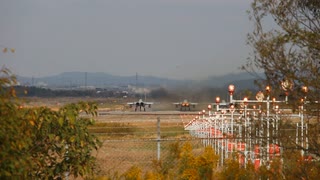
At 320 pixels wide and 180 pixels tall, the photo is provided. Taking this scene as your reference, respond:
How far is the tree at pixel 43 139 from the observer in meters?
5.80

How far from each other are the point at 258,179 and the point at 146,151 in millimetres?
12706

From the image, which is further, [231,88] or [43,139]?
[231,88]

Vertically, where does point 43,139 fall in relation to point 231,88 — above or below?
below

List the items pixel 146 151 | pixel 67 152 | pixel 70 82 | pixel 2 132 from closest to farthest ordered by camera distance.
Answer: pixel 2 132 < pixel 67 152 < pixel 70 82 < pixel 146 151

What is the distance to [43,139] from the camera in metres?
7.05

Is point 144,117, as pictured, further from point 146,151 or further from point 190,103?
point 190,103

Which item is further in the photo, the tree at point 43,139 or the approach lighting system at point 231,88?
the approach lighting system at point 231,88

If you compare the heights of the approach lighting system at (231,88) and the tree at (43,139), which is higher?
the approach lighting system at (231,88)

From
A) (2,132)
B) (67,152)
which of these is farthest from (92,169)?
(2,132)

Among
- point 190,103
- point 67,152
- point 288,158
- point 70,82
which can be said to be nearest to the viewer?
point 67,152

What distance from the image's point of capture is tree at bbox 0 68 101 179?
5805 mm

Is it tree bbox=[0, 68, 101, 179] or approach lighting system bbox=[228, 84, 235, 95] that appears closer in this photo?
tree bbox=[0, 68, 101, 179]

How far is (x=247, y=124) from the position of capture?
9.84 m

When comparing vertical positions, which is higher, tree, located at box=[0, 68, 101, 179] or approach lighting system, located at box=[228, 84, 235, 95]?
approach lighting system, located at box=[228, 84, 235, 95]
